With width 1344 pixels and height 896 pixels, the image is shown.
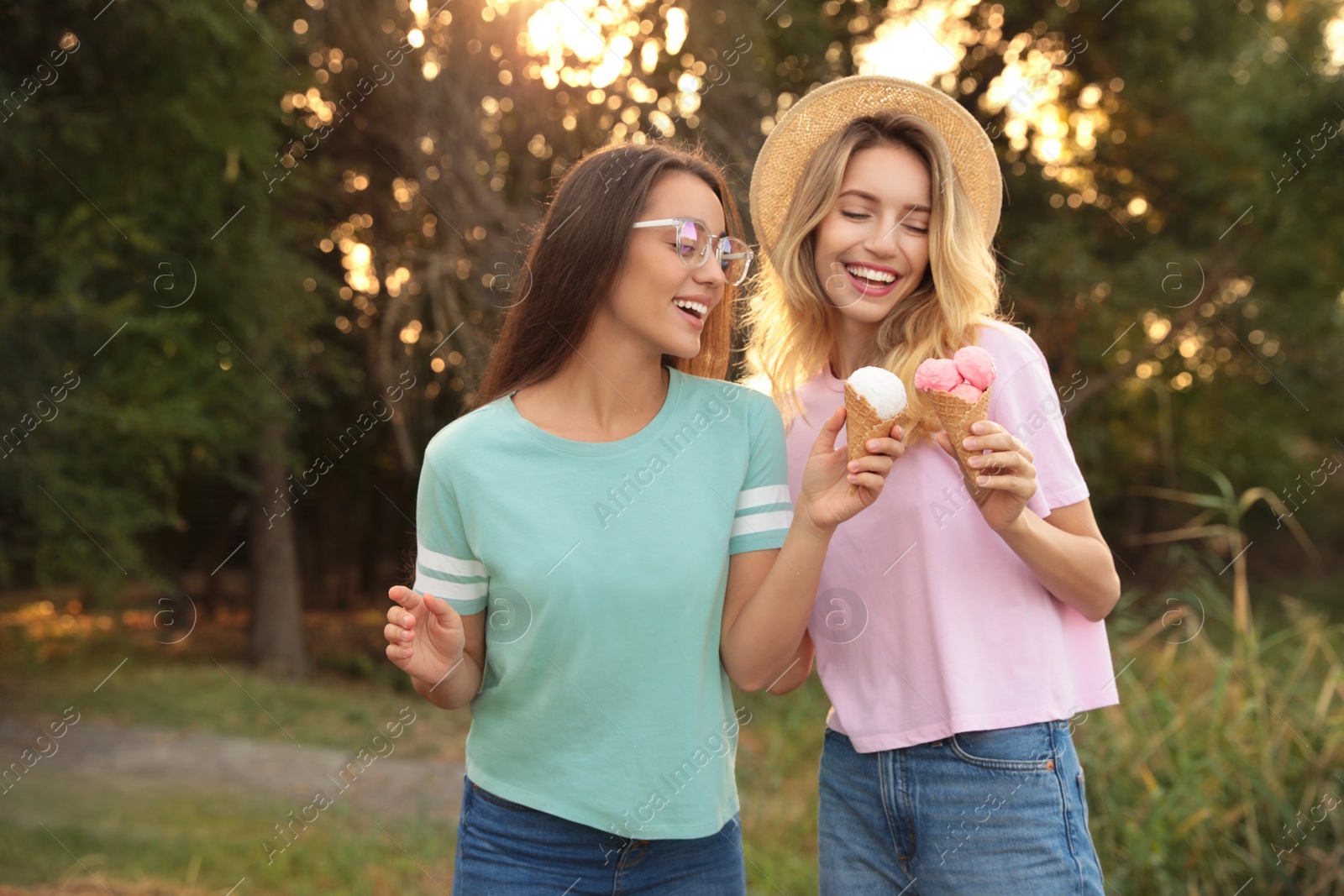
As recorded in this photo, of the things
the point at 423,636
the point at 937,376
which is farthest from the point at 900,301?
the point at 423,636

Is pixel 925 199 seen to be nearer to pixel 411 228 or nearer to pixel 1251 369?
pixel 411 228

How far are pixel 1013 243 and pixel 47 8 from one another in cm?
831

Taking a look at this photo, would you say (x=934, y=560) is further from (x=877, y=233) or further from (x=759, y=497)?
(x=877, y=233)

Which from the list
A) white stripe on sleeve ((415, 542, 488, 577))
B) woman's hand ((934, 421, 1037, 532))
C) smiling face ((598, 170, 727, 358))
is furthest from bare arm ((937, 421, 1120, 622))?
white stripe on sleeve ((415, 542, 488, 577))

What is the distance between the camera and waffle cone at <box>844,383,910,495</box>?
1895 millimetres

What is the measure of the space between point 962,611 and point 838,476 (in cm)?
34

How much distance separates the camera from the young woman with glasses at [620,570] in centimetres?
197

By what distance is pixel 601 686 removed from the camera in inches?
77.7

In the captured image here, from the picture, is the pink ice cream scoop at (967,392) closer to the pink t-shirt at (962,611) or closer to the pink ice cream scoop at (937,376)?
the pink ice cream scoop at (937,376)

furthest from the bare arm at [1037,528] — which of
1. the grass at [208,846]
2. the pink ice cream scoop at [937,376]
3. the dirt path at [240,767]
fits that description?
the dirt path at [240,767]

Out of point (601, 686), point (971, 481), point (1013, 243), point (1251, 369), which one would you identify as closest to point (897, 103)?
point (971, 481)

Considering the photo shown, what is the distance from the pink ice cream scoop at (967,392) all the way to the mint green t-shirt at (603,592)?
39cm

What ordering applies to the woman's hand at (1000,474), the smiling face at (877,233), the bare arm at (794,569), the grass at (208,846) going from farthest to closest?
the grass at (208,846), the smiling face at (877,233), the bare arm at (794,569), the woman's hand at (1000,474)

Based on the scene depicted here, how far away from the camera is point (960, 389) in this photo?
1.91 meters
